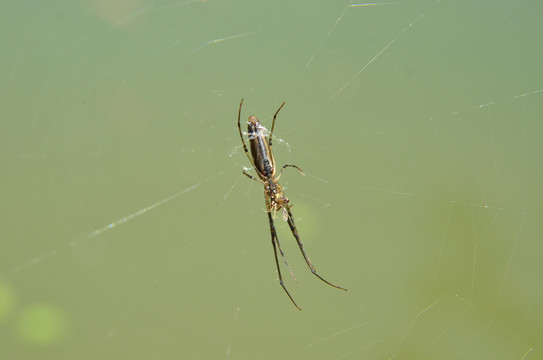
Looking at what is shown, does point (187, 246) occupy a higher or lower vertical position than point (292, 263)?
higher

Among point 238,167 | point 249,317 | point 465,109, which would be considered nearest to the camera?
point 238,167

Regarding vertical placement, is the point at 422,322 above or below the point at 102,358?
below

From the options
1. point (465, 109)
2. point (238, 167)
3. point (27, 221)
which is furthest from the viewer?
point (27, 221)

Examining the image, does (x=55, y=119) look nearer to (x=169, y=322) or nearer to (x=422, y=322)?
(x=169, y=322)

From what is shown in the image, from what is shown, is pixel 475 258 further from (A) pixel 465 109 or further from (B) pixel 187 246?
(B) pixel 187 246

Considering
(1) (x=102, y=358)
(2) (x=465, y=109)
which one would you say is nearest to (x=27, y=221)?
(1) (x=102, y=358)

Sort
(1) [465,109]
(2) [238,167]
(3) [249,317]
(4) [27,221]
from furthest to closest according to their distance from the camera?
1. (4) [27,221]
2. (3) [249,317]
3. (1) [465,109]
4. (2) [238,167]

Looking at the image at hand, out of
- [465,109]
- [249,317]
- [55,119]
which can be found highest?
[55,119]

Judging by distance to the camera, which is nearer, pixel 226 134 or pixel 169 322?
pixel 226 134

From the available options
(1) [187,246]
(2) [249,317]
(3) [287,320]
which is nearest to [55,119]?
(1) [187,246]
